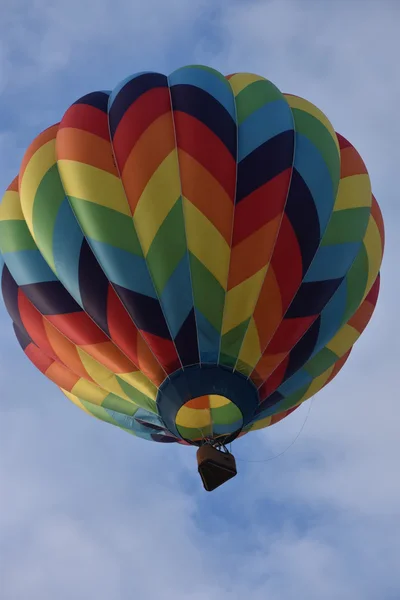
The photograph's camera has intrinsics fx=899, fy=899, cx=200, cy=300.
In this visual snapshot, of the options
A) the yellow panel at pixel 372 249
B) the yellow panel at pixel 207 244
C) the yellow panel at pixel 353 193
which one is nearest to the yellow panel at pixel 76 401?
the yellow panel at pixel 207 244

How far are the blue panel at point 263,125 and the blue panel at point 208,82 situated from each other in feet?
0.70

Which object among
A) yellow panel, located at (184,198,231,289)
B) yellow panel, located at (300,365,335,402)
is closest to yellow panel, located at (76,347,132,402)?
yellow panel, located at (184,198,231,289)

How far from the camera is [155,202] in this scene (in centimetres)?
891

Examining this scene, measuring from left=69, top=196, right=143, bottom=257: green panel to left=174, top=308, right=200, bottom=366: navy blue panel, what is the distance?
2.69 ft

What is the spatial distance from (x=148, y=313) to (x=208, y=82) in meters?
2.69

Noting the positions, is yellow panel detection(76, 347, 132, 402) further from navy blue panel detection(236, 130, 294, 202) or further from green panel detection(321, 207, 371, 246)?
green panel detection(321, 207, 371, 246)

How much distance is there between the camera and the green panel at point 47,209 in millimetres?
9281

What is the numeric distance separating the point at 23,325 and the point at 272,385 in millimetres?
2858

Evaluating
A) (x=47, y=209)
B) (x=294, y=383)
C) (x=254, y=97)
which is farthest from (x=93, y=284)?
(x=254, y=97)

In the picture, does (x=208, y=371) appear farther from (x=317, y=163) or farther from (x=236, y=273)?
(x=317, y=163)

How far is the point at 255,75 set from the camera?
10250 millimetres

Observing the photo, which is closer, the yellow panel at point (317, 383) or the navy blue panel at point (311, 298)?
the navy blue panel at point (311, 298)

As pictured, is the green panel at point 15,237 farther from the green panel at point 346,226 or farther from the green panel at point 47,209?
the green panel at point 346,226

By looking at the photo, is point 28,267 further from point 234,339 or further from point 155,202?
point 234,339
